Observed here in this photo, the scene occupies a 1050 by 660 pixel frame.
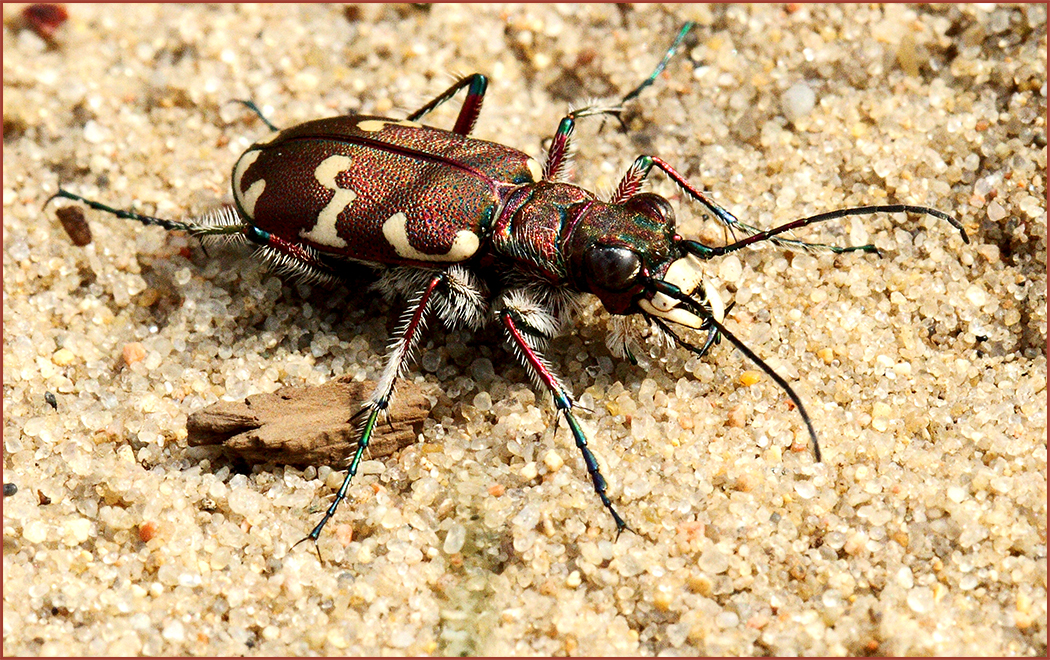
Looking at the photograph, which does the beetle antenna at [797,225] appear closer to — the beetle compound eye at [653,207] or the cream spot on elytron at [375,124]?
the beetle compound eye at [653,207]

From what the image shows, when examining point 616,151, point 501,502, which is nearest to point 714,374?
point 501,502

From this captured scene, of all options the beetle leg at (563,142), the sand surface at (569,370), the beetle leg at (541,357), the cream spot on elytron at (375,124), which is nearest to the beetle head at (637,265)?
the beetle leg at (541,357)

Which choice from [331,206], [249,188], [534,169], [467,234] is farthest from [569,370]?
[249,188]

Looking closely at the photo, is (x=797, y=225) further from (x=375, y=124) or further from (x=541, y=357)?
(x=375, y=124)

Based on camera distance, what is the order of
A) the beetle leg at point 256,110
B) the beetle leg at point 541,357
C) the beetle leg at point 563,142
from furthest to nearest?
the beetle leg at point 256,110
the beetle leg at point 563,142
the beetle leg at point 541,357

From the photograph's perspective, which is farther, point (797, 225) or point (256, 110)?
point (256, 110)

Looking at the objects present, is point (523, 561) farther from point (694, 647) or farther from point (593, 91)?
point (593, 91)
